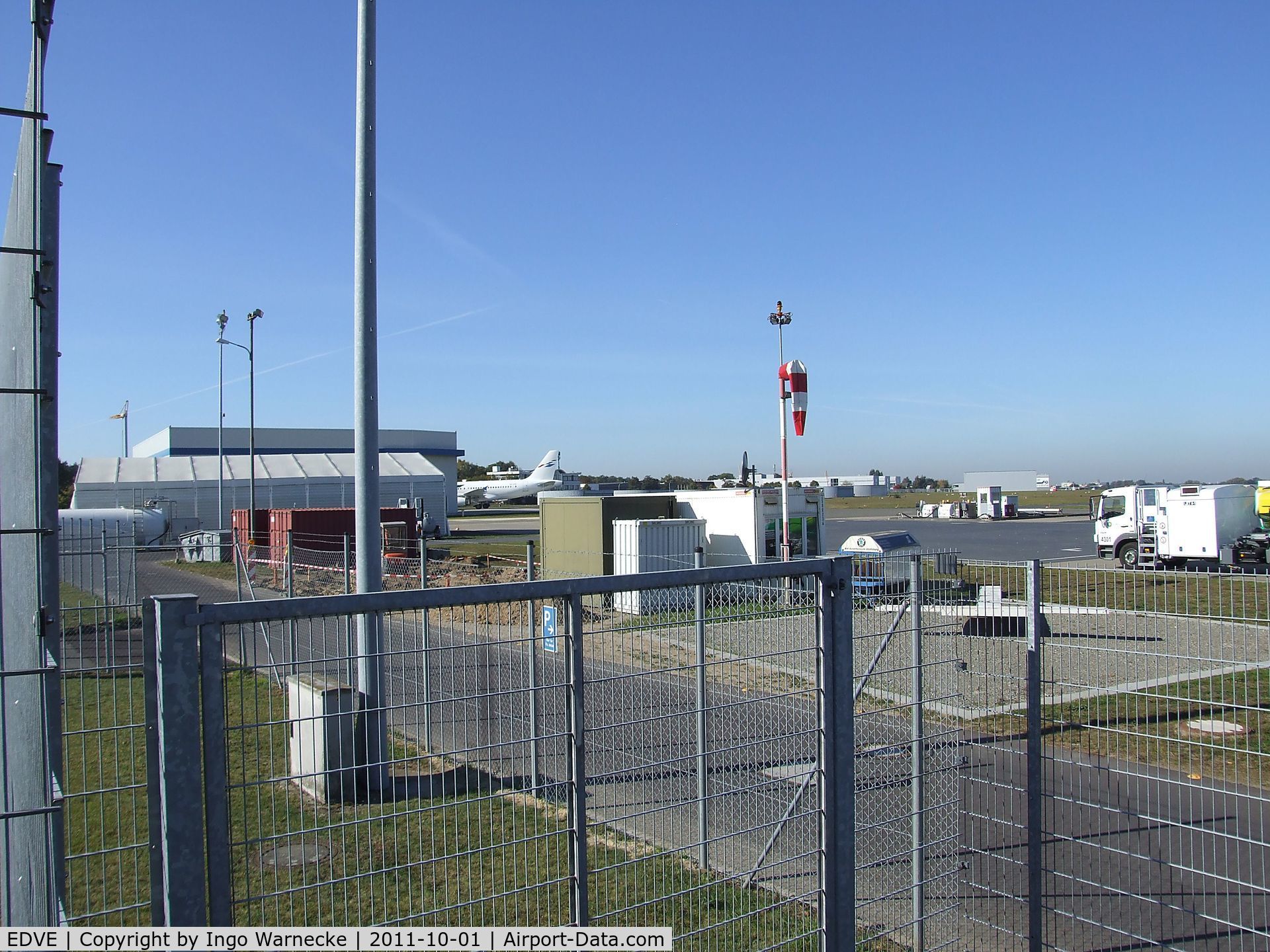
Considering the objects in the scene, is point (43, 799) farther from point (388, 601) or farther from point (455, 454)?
point (455, 454)

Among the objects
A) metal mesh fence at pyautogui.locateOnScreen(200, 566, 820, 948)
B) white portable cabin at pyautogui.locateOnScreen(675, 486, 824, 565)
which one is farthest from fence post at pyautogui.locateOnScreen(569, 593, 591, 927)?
white portable cabin at pyautogui.locateOnScreen(675, 486, 824, 565)

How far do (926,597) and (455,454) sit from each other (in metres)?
75.4

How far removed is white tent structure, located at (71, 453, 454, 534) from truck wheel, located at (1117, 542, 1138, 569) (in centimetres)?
3310

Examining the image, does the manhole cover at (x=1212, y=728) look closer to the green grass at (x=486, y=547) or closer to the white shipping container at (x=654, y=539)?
the white shipping container at (x=654, y=539)

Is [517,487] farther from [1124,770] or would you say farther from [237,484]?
[1124,770]

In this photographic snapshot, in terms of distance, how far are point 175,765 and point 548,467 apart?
92842 millimetres

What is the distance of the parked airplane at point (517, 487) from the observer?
92.8 meters

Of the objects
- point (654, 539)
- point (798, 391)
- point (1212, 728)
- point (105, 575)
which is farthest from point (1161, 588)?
point (654, 539)

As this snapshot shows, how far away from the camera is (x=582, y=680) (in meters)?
2.91

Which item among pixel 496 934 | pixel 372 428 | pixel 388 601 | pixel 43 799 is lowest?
pixel 496 934

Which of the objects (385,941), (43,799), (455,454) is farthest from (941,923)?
(455,454)

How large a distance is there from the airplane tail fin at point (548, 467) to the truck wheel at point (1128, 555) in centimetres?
6731

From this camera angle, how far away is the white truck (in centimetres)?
2666

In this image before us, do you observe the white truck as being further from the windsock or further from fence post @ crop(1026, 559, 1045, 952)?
fence post @ crop(1026, 559, 1045, 952)
